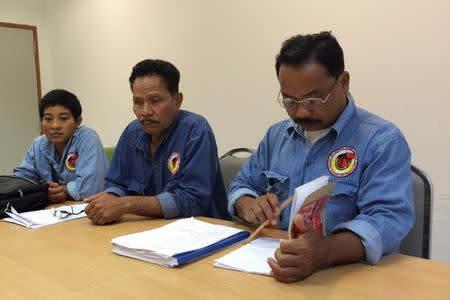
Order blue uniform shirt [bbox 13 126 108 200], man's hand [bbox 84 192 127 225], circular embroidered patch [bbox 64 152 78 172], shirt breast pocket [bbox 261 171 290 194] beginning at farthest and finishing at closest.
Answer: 1. circular embroidered patch [bbox 64 152 78 172]
2. blue uniform shirt [bbox 13 126 108 200]
3. man's hand [bbox 84 192 127 225]
4. shirt breast pocket [bbox 261 171 290 194]

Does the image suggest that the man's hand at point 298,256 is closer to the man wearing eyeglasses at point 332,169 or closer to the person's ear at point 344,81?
the man wearing eyeglasses at point 332,169

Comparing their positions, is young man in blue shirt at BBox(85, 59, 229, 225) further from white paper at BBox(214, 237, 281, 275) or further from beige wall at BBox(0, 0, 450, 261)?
beige wall at BBox(0, 0, 450, 261)

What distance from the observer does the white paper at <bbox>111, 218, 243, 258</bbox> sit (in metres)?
1.18

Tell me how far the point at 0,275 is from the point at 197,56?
2500mm

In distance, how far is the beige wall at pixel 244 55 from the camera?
2.18 meters

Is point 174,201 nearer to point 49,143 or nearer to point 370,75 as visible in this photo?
point 49,143

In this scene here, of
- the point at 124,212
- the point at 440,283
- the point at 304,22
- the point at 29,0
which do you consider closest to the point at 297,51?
the point at 440,283

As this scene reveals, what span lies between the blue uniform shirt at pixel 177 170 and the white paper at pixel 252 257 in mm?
463

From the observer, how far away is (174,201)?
1.63m

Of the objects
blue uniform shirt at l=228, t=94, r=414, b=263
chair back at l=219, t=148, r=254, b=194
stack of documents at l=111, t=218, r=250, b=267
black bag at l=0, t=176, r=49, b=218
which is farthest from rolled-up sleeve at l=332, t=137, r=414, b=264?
Result: black bag at l=0, t=176, r=49, b=218

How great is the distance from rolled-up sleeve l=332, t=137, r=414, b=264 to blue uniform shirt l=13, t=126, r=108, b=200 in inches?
54.7

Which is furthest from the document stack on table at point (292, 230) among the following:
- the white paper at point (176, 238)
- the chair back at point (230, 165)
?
the chair back at point (230, 165)

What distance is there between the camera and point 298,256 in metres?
0.98

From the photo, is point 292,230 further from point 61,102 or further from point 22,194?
point 61,102
